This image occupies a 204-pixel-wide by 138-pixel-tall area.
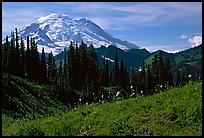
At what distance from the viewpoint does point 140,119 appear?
43.5 feet

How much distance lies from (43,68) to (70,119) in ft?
288

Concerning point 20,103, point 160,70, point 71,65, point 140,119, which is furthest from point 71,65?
point 140,119

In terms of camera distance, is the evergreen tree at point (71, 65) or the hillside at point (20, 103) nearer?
the hillside at point (20, 103)

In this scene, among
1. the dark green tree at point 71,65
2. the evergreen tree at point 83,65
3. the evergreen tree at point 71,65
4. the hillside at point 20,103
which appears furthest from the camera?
the evergreen tree at point 83,65

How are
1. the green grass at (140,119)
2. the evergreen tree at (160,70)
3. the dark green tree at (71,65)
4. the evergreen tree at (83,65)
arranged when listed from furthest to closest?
the evergreen tree at (160,70) → the evergreen tree at (83,65) → the dark green tree at (71,65) → the green grass at (140,119)

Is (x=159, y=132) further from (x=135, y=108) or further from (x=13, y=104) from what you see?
(x=13, y=104)

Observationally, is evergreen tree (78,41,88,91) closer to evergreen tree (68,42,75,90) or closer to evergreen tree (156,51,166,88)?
evergreen tree (68,42,75,90)

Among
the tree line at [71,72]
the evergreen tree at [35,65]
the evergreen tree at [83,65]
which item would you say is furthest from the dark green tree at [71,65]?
the evergreen tree at [35,65]

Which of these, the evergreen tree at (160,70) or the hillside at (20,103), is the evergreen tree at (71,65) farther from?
the hillside at (20,103)

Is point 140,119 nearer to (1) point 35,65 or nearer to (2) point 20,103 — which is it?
(2) point 20,103

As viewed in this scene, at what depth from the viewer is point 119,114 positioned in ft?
47.1

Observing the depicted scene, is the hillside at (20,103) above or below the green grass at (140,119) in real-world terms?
below

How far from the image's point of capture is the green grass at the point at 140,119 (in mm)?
12344

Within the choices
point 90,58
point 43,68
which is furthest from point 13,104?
point 90,58
